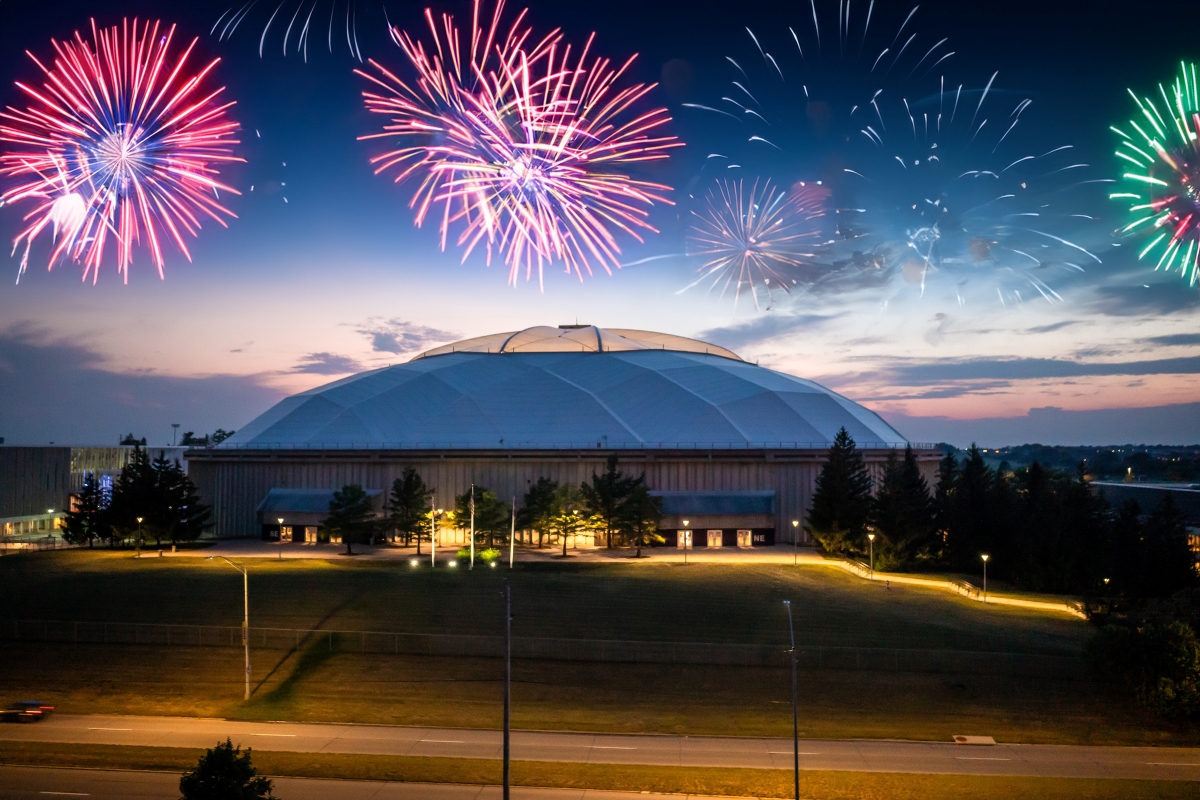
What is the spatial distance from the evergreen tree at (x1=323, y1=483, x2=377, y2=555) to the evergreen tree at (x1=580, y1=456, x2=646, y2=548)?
16.5 m

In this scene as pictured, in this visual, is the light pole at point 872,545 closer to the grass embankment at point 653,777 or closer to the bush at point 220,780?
the grass embankment at point 653,777

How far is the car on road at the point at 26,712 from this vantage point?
→ 35.9 meters

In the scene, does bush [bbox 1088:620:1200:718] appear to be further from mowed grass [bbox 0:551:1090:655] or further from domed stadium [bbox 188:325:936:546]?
domed stadium [bbox 188:325:936:546]

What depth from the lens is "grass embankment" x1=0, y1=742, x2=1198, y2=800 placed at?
93.4 feet

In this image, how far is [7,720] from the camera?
35.9 m

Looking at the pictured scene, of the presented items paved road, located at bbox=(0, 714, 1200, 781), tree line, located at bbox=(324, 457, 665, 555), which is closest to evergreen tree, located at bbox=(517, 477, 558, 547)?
tree line, located at bbox=(324, 457, 665, 555)

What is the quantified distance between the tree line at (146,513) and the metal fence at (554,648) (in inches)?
843

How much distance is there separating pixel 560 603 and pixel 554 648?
8348 millimetres

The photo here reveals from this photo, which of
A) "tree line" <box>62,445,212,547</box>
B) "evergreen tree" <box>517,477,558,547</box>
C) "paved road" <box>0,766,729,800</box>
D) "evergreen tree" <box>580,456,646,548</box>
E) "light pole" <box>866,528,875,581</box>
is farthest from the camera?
"evergreen tree" <box>580,456,646,548</box>

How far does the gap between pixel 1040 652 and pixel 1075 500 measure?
26.1 metres

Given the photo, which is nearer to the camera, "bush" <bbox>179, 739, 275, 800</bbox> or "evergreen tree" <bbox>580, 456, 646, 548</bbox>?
"bush" <bbox>179, 739, 275, 800</bbox>

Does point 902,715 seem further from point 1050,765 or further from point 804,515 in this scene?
point 804,515

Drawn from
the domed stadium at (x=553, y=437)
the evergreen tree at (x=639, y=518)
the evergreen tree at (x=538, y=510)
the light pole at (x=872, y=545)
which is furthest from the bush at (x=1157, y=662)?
the evergreen tree at (x=538, y=510)

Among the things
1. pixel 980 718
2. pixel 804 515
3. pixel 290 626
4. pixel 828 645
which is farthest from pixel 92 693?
pixel 804 515
